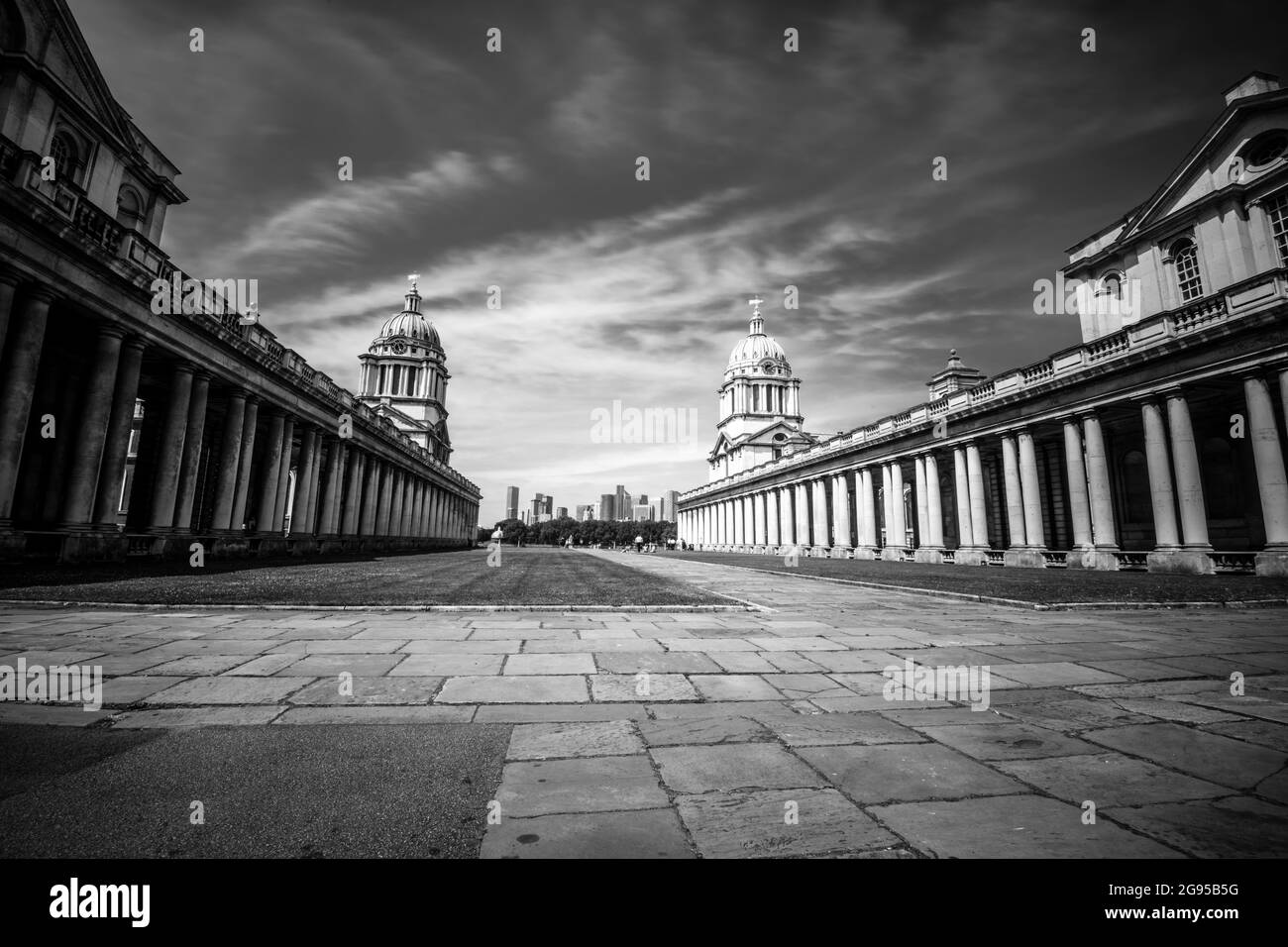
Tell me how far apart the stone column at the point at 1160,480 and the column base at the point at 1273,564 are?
326 cm

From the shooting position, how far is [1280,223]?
22.6 metres

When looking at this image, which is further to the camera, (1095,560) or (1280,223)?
(1095,560)

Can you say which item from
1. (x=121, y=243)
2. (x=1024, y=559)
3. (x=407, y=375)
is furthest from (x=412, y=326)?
(x=1024, y=559)

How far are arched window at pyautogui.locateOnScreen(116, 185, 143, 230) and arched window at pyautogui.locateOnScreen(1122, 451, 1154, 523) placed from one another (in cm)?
5095

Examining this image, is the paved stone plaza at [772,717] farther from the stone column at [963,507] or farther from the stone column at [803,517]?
the stone column at [803,517]

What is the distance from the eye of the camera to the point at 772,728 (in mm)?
3943

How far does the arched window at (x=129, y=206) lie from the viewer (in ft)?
80.3

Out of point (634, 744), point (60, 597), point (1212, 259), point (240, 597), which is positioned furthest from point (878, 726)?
point (1212, 259)

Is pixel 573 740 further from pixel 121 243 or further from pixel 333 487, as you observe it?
pixel 333 487

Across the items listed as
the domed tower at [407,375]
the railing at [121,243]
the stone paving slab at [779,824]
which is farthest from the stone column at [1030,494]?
the domed tower at [407,375]

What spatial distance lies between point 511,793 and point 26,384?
20.8 m

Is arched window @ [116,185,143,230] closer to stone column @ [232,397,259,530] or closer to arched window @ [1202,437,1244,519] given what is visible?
stone column @ [232,397,259,530]

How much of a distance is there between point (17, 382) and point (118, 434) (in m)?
3.82

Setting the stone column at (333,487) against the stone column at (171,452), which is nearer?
the stone column at (171,452)
